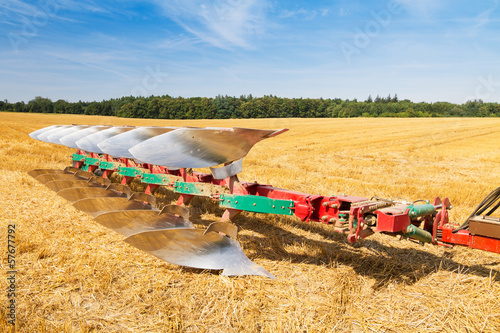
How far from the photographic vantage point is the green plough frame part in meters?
3.97

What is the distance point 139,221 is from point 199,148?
1373mm

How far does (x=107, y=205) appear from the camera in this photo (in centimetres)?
475

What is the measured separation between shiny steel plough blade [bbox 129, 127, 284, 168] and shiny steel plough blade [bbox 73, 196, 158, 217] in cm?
135

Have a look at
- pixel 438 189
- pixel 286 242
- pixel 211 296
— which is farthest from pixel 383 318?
pixel 438 189

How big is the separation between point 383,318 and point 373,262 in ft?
3.61

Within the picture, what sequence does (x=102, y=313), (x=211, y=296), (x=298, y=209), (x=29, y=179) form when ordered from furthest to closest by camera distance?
(x=29, y=179) < (x=298, y=209) < (x=211, y=296) < (x=102, y=313)

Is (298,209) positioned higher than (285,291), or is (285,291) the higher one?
(298,209)

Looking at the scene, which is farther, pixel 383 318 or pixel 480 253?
pixel 480 253

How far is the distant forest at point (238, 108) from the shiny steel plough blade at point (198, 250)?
49.0 m

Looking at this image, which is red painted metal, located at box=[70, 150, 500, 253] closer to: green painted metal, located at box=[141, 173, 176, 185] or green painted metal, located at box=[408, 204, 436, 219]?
green painted metal, located at box=[408, 204, 436, 219]

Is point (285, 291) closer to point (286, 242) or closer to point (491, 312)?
point (286, 242)

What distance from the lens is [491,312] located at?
2.71 meters

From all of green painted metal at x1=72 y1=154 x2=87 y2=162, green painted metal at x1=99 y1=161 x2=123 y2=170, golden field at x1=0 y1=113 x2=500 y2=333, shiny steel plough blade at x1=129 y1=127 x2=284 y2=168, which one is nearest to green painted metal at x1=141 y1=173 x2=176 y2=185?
golden field at x1=0 y1=113 x2=500 y2=333

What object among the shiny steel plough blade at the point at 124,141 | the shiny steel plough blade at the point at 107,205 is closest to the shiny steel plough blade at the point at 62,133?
the shiny steel plough blade at the point at 124,141
